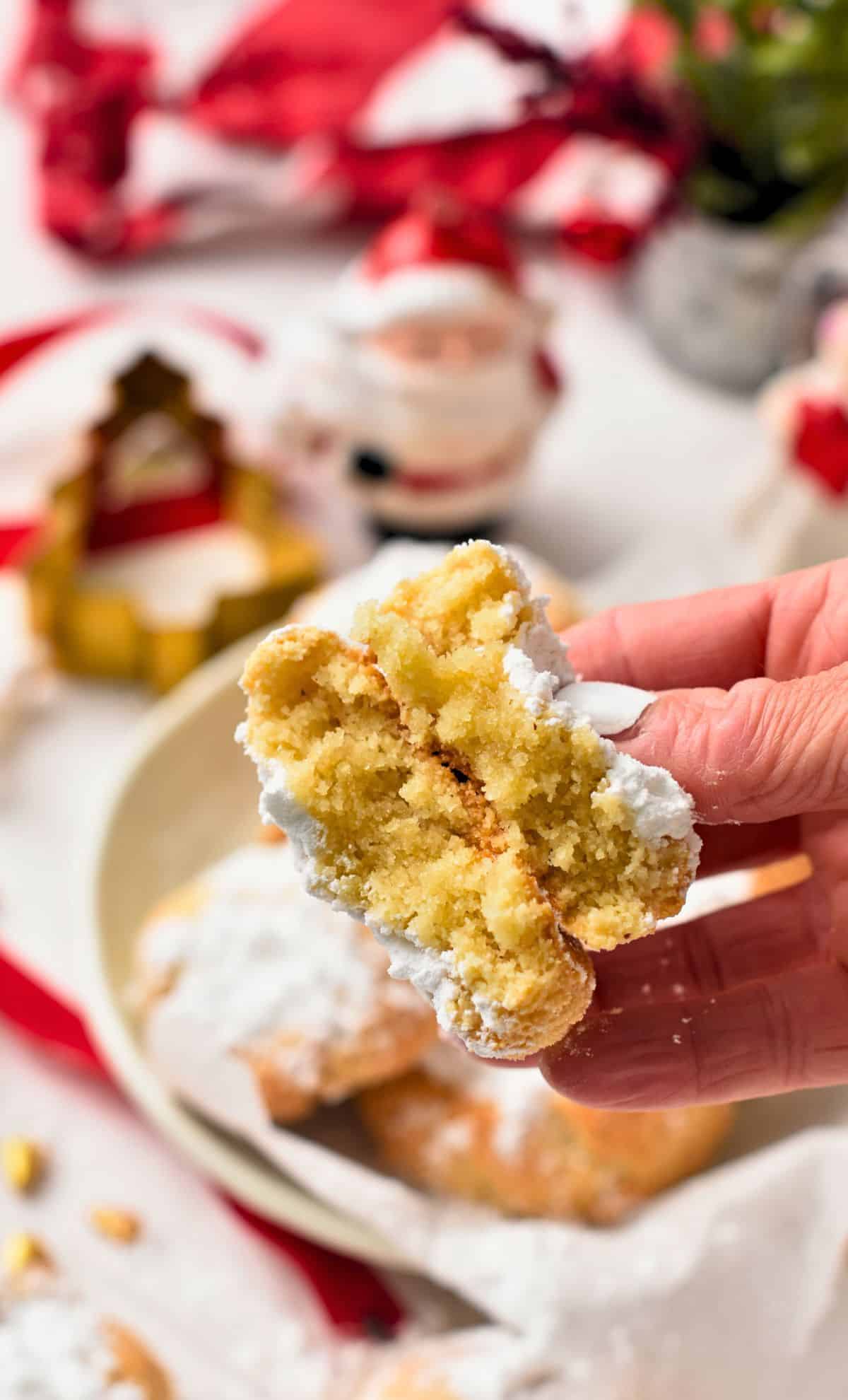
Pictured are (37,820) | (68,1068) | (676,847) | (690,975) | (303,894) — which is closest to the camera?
(676,847)

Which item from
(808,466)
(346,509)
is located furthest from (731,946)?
(346,509)

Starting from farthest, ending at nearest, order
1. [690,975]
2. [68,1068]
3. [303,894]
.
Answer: [68,1068]
[303,894]
[690,975]

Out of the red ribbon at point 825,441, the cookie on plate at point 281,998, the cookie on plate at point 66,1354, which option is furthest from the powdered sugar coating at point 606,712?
the red ribbon at point 825,441

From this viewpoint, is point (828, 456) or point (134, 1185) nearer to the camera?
point (134, 1185)

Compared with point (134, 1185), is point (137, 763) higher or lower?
higher

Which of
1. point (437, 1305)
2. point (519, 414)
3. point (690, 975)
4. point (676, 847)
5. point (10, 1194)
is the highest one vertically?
point (676, 847)

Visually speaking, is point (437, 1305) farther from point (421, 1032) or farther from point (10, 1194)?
point (10, 1194)

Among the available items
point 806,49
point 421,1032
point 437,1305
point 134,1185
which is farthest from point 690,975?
point 806,49
